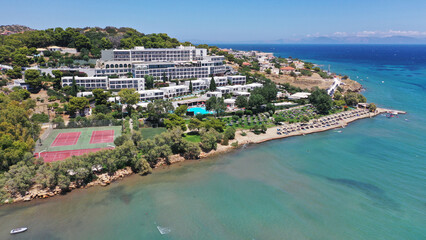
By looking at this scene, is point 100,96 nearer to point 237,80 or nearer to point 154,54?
point 154,54

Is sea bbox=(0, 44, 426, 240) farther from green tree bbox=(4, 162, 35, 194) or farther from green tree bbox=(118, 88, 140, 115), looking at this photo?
green tree bbox=(118, 88, 140, 115)

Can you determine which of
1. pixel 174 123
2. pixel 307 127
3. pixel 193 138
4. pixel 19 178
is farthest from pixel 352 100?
pixel 19 178

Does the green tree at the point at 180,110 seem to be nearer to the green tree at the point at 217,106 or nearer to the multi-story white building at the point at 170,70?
the green tree at the point at 217,106

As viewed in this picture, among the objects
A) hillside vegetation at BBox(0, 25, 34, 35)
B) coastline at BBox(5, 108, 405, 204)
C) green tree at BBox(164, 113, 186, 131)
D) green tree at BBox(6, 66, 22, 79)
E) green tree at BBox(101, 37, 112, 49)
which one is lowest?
coastline at BBox(5, 108, 405, 204)

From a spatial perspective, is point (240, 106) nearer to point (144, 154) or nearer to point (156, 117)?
point (156, 117)

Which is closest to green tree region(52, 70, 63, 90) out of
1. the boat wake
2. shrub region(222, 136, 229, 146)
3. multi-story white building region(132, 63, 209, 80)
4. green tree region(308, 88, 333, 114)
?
multi-story white building region(132, 63, 209, 80)

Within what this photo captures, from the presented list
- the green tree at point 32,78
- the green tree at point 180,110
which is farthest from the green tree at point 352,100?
the green tree at point 32,78
